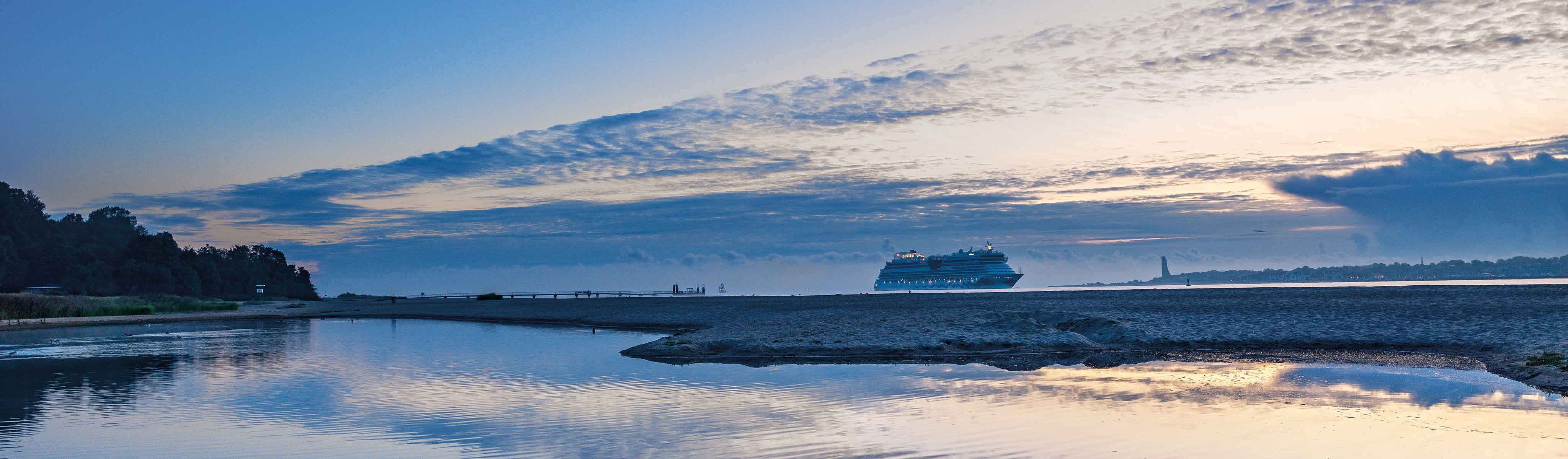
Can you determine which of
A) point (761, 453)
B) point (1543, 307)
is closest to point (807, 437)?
point (761, 453)

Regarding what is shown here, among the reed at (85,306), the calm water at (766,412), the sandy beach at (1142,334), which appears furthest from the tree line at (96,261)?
the calm water at (766,412)

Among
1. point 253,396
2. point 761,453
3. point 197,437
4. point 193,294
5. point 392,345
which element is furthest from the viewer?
point 193,294

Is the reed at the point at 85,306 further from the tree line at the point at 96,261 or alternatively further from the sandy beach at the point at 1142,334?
the tree line at the point at 96,261

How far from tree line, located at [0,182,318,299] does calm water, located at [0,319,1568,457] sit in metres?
117

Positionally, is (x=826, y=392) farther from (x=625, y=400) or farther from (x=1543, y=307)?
(x=1543, y=307)

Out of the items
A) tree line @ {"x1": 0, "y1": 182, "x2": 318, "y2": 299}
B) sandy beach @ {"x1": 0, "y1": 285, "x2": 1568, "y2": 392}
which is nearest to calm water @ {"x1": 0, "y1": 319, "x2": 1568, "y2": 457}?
sandy beach @ {"x1": 0, "y1": 285, "x2": 1568, "y2": 392}

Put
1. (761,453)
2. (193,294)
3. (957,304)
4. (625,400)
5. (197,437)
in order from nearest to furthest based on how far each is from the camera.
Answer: (761,453) → (197,437) → (625,400) → (957,304) → (193,294)

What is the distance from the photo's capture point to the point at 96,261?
12719cm

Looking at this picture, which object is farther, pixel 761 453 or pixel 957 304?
pixel 957 304

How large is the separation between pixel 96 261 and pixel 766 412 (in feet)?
475

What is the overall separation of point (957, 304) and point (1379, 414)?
56505 mm

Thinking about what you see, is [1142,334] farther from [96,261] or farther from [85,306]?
[96,261]

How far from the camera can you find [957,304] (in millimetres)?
71375

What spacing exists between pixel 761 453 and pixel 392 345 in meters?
32.8
